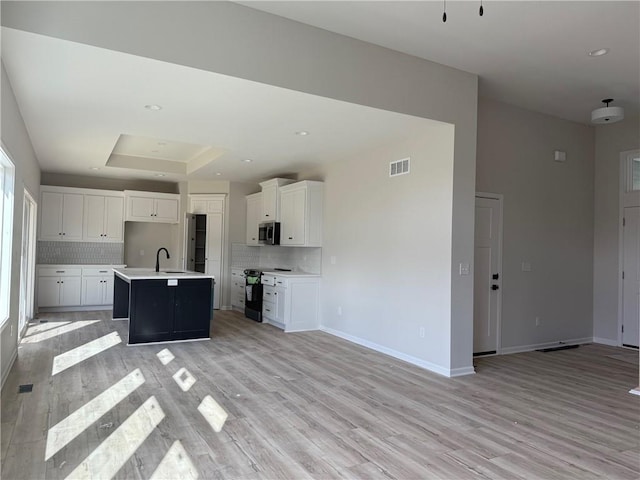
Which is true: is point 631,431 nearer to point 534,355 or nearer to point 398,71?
point 534,355

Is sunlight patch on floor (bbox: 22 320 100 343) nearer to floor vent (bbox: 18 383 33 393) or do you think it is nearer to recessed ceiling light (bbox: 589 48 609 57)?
floor vent (bbox: 18 383 33 393)

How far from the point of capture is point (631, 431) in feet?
10.7

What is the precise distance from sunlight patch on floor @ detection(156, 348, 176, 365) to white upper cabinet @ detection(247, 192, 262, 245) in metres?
3.44

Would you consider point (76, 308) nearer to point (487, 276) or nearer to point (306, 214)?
point (306, 214)

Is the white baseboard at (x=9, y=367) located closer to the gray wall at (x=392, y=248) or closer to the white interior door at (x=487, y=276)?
the gray wall at (x=392, y=248)

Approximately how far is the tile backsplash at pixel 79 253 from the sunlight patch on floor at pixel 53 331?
7.41ft

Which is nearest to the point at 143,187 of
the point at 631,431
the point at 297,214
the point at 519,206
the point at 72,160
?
the point at 72,160

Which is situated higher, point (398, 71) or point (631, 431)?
point (398, 71)

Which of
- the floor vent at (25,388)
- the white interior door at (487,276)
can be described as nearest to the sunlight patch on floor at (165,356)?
the floor vent at (25,388)

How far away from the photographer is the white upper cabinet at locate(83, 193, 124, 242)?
8.70 metres

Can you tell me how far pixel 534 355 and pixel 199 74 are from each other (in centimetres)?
517

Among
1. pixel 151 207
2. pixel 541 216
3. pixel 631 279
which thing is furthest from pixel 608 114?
pixel 151 207

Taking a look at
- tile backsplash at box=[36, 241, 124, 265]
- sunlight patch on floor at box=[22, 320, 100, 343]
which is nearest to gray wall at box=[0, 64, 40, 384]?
sunlight patch on floor at box=[22, 320, 100, 343]

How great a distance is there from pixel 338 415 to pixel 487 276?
3.03m
